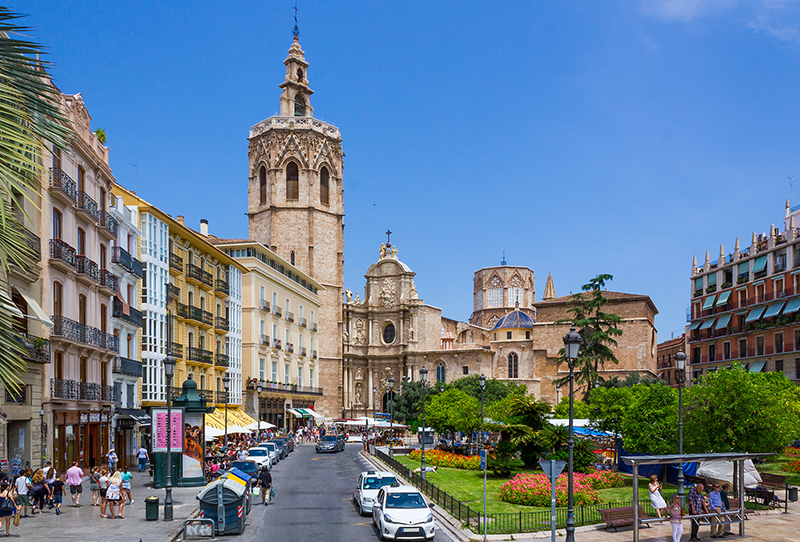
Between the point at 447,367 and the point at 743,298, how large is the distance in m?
37.7

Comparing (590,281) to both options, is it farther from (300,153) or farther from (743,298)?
(300,153)

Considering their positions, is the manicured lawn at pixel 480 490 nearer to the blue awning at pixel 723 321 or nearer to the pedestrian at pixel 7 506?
the pedestrian at pixel 7 506

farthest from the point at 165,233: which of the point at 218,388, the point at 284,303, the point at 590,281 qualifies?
the point at 590,281

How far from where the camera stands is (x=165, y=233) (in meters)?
47.7

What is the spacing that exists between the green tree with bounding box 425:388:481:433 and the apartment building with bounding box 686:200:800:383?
20.3m

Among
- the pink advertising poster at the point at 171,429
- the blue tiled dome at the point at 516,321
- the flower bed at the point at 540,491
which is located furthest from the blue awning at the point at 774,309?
the pink advertising poster at the point at 171,429

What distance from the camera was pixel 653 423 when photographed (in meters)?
30.7

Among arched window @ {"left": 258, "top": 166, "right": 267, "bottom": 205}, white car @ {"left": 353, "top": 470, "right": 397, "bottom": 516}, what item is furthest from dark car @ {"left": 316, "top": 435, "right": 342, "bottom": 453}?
arched window @ {"left": 258, "top": 166, "right": 267, "bottom": 205}

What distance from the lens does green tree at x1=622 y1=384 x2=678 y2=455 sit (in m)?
29.8

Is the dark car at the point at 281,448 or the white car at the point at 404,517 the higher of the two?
the white car at the point at 404,517

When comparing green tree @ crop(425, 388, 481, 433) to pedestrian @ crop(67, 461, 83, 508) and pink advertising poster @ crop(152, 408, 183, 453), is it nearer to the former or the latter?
pink advertising poster @ crop(152, 408, 183, 453)

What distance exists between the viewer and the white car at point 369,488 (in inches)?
977

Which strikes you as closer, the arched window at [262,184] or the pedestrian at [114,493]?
the pedestrian at [114,493]

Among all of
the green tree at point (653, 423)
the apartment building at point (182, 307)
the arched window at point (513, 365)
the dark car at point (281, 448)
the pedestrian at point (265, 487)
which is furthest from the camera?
the arched window at point (513, 365)
